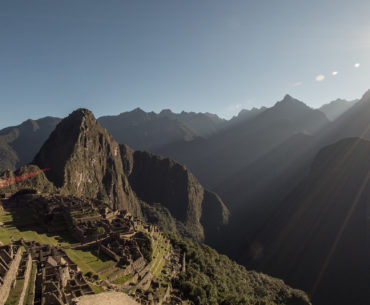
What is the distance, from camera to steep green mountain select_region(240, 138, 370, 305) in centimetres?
10588

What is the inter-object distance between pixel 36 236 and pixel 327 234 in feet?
457

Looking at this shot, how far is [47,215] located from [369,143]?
183 metres

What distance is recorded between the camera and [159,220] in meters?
180

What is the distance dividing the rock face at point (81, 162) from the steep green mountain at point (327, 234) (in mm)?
102508

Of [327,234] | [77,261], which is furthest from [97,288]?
[327,234]

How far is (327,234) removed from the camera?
13225cm

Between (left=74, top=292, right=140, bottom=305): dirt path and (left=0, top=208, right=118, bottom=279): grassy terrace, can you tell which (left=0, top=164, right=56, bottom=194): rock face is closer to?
(left=0, top=208, right=118, bottom=279): grassy terrace

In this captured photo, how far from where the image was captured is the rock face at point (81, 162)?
146 metres

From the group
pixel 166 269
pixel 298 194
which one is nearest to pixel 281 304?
pixel 166 269

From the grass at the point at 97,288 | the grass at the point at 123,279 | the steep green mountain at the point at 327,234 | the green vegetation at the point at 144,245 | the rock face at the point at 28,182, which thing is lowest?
the steep green mountain at the point at 327,234

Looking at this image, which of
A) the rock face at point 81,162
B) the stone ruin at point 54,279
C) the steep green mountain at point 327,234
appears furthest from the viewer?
the rock face at point 81,162

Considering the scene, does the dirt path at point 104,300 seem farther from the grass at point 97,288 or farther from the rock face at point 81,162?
the rock face at point 81,162

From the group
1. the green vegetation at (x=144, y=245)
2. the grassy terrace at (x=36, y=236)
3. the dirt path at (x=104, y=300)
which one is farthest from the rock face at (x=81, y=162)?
the dirt path at (x=104, y=300)

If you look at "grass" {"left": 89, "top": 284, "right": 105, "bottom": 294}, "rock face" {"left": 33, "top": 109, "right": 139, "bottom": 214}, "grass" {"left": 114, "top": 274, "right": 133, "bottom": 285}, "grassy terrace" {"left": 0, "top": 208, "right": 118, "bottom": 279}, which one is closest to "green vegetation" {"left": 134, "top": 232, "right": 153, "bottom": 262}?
"grassy terrace" {"left": 0, "top": 208, "right": 118, "bottom": 279}
